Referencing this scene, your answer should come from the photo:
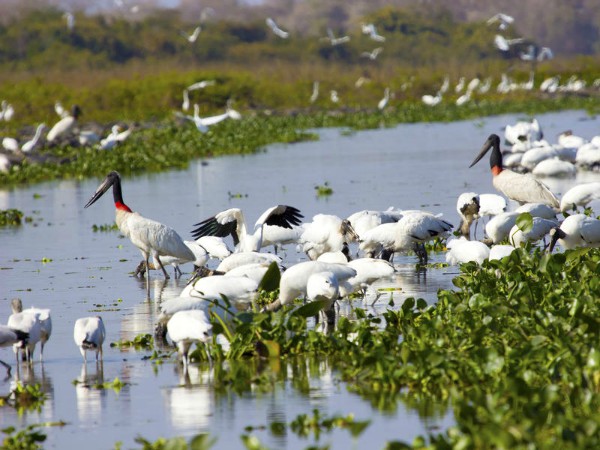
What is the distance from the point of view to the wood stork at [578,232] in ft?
33.5

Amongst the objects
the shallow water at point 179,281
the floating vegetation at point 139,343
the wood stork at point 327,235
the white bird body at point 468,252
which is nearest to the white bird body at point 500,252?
the white bird body at point 468,252

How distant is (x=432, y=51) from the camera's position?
99.8m

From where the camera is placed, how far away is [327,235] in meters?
11.2

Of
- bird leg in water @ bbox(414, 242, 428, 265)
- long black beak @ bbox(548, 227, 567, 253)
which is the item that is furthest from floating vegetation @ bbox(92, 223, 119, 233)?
long black beak @ bbox(548, 227, 567, 253)

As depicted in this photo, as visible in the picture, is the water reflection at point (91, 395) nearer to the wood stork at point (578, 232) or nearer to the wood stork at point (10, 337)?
the wood stork at point (10, 337)

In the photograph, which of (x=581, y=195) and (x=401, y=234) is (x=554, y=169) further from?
(x=401, y=234)

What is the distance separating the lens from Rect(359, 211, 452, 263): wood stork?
11.2 meters

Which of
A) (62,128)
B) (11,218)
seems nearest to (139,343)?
(11,218)

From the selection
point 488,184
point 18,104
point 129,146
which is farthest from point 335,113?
point 488,184

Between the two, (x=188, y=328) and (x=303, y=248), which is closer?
(x=188, y=328)

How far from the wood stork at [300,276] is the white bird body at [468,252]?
2.06 meters

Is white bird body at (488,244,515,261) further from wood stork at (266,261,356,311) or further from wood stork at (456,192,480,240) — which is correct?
wood stork at (456,192,480,240)

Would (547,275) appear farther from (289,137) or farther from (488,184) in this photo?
(289,137)

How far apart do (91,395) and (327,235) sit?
4.59 meters
